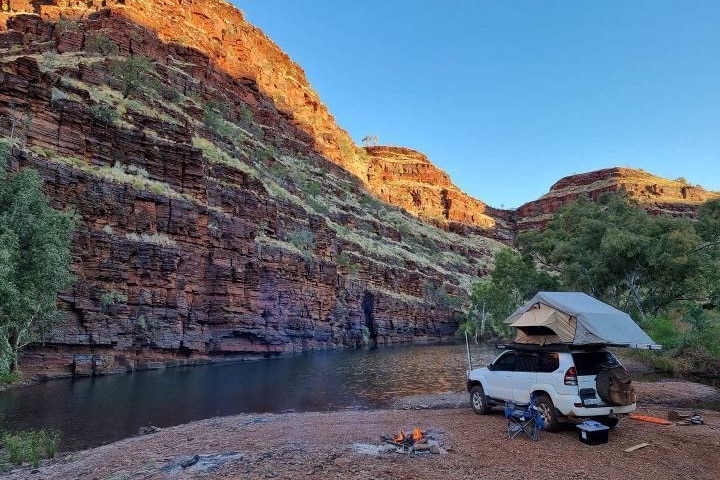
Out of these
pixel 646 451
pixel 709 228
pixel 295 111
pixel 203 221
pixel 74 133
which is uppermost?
pixel 295 111

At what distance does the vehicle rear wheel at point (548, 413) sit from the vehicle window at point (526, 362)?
2.34 feet

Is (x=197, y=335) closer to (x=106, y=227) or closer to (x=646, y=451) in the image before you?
(x=106, y=227)

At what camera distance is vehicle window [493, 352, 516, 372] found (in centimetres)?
1105

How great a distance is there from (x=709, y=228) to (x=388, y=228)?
196ft

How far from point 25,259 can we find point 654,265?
115 ft

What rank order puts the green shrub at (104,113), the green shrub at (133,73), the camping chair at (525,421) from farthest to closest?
Answer: the green shrub at (133,73), the green shrub at (104,113), the camping chair at (525,421)

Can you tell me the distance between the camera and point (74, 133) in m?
35.9

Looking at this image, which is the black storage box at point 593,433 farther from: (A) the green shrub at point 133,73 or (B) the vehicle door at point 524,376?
(A) the green shrub at point 133,73

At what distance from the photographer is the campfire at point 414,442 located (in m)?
8.37

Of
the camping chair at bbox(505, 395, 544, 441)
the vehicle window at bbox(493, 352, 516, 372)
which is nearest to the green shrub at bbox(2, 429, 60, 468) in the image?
the camping chair at bbox(505, 395, 544, 441)

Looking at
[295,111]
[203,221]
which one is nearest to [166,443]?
[203,221]

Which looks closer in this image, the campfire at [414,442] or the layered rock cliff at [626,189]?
the campfire at [414,442]

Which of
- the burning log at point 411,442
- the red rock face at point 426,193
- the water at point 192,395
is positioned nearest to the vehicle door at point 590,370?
the burning log at point 411,442

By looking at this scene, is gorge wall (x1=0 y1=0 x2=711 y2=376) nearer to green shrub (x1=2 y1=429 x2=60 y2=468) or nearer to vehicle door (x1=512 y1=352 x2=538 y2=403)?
green shrub (x1=2 y1=429 x2=60 y2=468)
